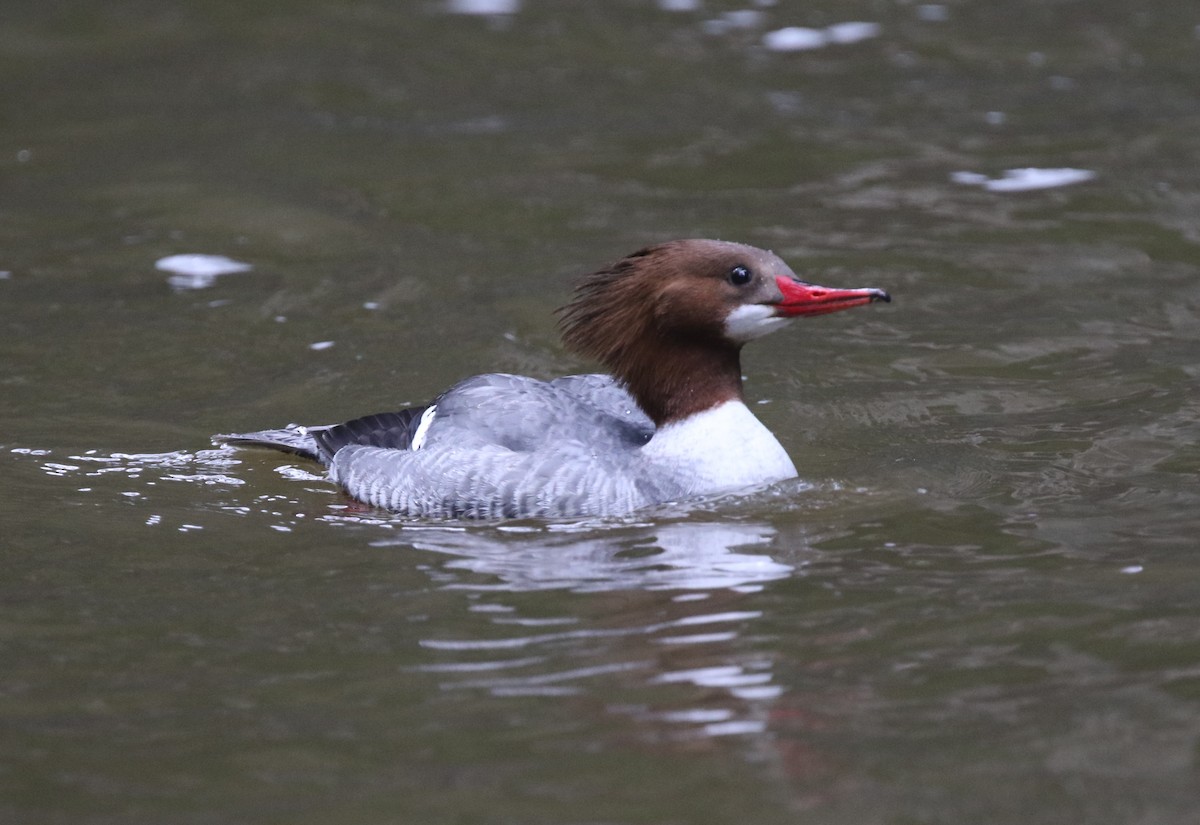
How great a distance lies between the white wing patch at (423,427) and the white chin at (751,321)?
149 cm

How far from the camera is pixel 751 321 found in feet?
24.2

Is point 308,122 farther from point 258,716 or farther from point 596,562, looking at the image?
point 258,716

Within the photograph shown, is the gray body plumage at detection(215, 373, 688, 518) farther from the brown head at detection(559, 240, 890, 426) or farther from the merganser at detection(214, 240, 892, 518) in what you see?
the brown head at detection(559, 240, 890, 426)

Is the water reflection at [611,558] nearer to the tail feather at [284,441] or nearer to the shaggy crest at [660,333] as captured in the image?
the shaggy crest at [660,333]

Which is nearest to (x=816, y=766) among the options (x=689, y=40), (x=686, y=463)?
(x=686, y=463)

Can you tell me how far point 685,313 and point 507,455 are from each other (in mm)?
1018

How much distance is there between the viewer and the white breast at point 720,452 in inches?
294

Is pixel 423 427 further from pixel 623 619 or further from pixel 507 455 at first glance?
pixel 623 619

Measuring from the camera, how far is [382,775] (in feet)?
16.6

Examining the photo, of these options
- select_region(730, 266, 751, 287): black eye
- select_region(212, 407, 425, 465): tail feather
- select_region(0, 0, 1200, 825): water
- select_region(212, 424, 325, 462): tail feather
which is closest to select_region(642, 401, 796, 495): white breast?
select_region(0, 0, 1200, 825): water

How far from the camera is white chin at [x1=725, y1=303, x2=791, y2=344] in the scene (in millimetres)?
7348

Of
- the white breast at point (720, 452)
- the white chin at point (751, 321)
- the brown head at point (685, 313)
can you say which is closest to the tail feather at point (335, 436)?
the brown head at point (685, 313)

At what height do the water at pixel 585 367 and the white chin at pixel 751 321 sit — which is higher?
the white chin at pixel 751 321

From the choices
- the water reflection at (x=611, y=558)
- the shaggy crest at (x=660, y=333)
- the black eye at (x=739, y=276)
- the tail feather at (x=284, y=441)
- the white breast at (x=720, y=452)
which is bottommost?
the water reflection at (x=611, y=558)
